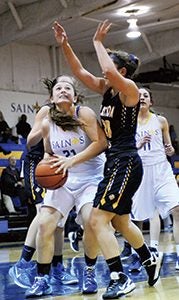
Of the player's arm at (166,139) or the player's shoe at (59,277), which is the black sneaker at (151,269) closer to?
the player's shoe at (59,277)

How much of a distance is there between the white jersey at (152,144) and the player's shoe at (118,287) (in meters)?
2.15

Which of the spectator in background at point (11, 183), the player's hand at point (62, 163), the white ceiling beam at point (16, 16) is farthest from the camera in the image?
the white ceiling beam at point (16, 16)

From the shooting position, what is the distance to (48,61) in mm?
19891

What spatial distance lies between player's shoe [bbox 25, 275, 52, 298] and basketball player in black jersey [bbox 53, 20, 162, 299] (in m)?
0.53

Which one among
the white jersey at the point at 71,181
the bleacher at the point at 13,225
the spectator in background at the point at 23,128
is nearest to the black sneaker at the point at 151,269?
the white jersey at the point at 71,181

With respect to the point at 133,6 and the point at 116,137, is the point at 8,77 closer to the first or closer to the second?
the point at 133,6

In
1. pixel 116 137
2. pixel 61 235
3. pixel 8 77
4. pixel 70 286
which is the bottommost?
pixel 70 286

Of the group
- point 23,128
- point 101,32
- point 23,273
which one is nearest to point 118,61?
point 101,32

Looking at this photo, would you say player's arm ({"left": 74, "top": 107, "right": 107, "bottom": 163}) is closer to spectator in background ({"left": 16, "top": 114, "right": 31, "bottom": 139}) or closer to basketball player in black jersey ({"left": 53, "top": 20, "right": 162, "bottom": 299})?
basketball player in black jersey ({"left": 53, "top": 20, "right": 162, "bottom": 299})

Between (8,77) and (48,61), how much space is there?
164cm

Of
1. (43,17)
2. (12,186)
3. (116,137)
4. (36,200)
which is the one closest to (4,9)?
(43,17)

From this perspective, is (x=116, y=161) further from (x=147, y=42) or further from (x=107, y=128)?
(x=147, y=42)

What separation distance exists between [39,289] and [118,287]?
0.63 meters

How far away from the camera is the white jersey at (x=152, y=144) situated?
258 inches
